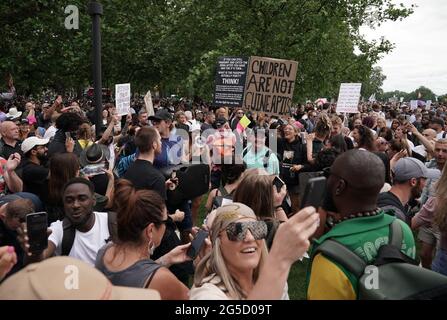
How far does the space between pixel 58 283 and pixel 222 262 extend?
1.18 metres

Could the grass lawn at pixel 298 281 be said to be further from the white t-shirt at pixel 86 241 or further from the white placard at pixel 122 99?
the white placard at pixel 122 99

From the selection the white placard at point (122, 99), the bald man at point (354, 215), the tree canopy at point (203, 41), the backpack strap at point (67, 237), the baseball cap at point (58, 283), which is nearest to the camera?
the baseball cap at point (58, 283)

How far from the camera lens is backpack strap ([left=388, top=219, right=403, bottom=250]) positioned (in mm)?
2182

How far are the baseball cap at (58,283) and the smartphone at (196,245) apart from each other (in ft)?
4.39

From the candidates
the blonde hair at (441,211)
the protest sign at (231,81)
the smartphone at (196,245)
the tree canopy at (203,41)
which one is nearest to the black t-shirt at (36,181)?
the smartphone at (196,245)

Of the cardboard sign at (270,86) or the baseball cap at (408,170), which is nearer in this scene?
the baseball cap at (408,170)

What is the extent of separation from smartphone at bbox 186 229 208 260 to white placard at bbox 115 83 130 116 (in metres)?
6.58

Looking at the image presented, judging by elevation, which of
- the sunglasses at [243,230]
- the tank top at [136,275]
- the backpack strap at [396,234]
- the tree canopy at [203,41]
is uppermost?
the tree canopy at [203,41]

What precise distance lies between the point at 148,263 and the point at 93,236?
105cm

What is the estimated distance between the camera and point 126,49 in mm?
16906

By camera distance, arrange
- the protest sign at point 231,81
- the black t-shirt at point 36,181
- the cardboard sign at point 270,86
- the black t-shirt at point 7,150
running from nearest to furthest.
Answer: the black t-shirt at point 36,181, the black t-shirt at point 7,150, the cardboard sign at point 270,86, the protest sign at point 231,81

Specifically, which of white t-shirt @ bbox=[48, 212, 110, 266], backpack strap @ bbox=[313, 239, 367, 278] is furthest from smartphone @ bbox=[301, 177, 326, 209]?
white t-shirt @ bbox=[48, 212, 110, 266]

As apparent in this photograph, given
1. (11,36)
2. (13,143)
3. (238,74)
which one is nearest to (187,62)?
(11,36)

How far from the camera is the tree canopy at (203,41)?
12.5 metres
